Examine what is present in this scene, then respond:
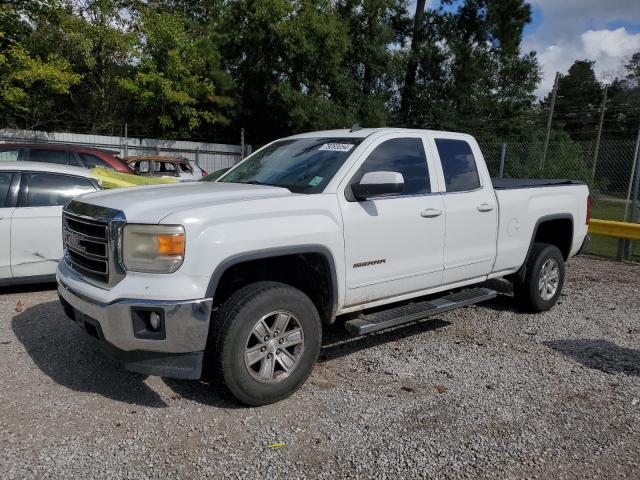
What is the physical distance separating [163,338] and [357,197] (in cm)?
172

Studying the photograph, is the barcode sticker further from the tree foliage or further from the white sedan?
the tree foliage

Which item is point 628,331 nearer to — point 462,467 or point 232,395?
point 462,467

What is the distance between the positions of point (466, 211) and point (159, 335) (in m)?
2.96

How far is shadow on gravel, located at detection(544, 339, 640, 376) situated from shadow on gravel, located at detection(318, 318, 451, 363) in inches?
45.9

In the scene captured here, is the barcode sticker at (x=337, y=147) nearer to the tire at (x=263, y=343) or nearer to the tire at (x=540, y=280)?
the tire at (x=263, y=343)

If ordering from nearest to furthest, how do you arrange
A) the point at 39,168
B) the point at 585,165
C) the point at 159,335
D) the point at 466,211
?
the point at 159,335
the point at 466,211
the point at 39,168
the point at 585,165

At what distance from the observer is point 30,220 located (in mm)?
5871

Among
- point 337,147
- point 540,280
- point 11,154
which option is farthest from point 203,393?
point 11,154

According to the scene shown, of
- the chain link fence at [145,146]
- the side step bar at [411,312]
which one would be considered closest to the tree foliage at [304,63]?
the chain link fence at [145,146]

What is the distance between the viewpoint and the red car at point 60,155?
9.87 meters

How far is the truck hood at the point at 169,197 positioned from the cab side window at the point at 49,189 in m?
2.50

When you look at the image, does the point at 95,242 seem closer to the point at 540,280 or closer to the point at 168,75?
the point at 540,280

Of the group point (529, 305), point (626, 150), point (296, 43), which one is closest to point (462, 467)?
point (529, 305)

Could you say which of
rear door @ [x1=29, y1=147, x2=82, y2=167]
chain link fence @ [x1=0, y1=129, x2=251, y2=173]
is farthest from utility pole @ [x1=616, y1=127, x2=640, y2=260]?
chain link fence @ [x1=0, y1=129, x2=251, y2=173]
